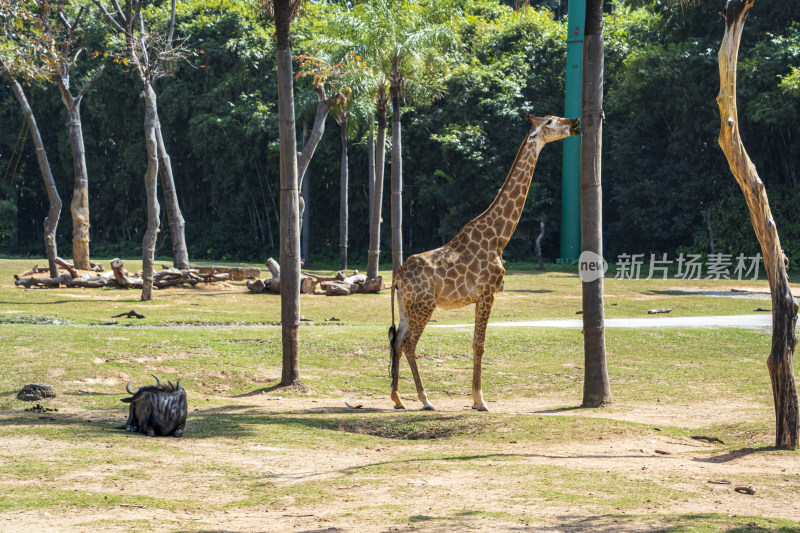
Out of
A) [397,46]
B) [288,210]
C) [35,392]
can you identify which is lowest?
[35,392]

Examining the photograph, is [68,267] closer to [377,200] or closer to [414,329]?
[377,200]

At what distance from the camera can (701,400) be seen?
1336 cm

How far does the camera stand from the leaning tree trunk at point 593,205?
12414 millimetres

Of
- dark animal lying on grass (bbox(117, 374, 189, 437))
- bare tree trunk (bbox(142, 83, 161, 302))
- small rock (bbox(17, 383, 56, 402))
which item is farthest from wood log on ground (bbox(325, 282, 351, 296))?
dark animal lying on grass (bbox(117, 374, 189, 437))

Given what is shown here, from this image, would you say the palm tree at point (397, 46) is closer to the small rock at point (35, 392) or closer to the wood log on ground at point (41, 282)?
the wood log on ground at point (41, 282)

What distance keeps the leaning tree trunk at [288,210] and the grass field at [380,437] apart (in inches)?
25.5

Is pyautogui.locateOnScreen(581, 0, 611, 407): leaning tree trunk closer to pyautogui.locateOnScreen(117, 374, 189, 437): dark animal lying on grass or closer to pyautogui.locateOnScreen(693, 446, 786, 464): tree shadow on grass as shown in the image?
pyautogui.locateOnScreen(693, 446, 786, 464): tree shadow on grass

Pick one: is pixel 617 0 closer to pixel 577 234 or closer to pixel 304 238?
pixel 577 234

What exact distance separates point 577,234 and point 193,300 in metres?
24.7

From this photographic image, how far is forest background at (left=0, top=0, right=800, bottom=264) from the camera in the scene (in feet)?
136

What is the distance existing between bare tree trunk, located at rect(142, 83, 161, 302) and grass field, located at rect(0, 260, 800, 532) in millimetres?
4809

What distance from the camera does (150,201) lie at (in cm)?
2655

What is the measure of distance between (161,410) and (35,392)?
310 centimetres

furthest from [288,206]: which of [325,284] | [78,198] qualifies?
[78,198]
